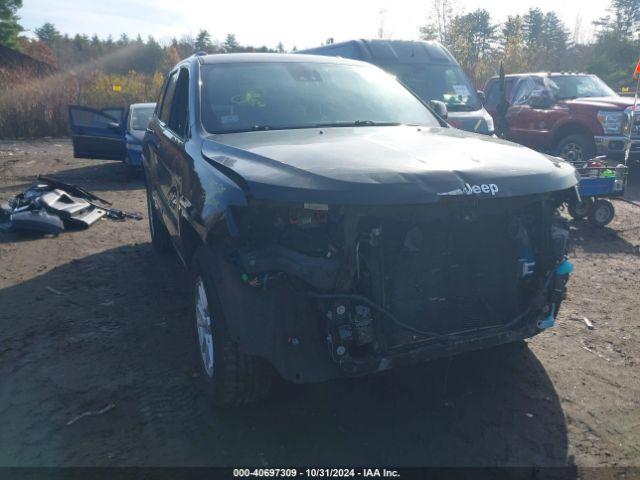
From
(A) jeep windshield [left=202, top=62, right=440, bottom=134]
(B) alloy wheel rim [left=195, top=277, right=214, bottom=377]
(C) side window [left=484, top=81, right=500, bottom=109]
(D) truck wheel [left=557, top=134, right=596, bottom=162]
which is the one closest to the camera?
(B) alloy wheel rim [left=195, top=277, right=214, bottom=377]

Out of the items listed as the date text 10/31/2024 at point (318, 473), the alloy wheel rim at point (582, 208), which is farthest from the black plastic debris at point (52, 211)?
the alloy wheel rim at point (582, 208)

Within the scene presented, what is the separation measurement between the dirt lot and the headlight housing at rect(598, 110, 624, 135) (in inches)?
238

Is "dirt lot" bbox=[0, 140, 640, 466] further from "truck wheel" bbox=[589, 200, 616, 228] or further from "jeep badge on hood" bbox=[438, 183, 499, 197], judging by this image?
"truck wheel" bbox=[589, 200, 616, 228]

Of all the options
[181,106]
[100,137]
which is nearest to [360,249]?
[181,106]

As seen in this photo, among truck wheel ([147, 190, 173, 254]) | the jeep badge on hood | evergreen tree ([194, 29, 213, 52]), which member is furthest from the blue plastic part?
evergreen tree ([194, 29, 213, 52])

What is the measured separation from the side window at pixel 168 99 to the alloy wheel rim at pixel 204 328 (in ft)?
6.97

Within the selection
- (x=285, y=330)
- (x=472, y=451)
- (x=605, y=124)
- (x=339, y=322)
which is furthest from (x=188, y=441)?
(x=605, y=124)

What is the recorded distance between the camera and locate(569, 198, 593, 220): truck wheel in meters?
7.29

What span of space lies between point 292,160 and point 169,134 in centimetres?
205

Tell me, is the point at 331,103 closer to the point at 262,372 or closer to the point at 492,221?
the point at 492,221

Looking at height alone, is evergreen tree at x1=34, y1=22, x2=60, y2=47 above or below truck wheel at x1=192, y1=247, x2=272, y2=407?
above

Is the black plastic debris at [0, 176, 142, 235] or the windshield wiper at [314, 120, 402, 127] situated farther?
the black plastic debris at [0, 176, 142, 235]

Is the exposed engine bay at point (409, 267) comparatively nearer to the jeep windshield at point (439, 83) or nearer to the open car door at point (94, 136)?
the jeep windshield at point (439, 83)

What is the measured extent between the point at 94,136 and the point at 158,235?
19.1 feet
